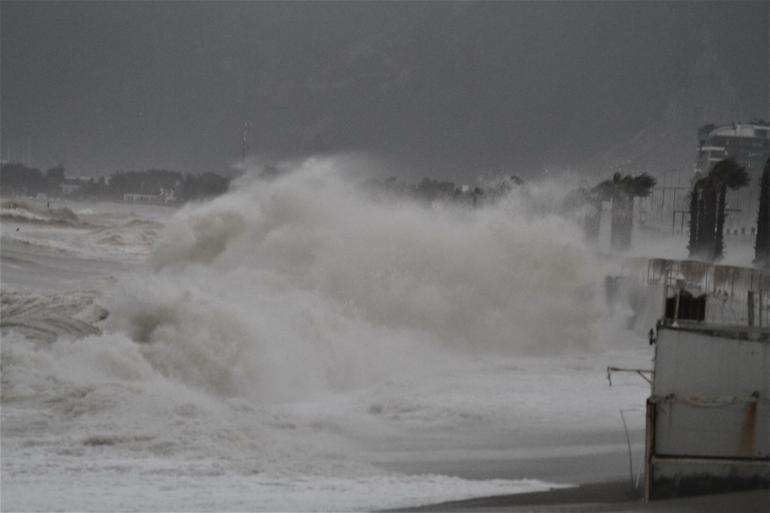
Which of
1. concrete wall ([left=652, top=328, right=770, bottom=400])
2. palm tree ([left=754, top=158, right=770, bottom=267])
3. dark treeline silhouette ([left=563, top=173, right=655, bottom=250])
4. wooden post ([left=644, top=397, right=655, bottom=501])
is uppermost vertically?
dark treeline silhouette ([left=563, top=173, right=655, bottom=250])

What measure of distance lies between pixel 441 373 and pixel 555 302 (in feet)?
24.8

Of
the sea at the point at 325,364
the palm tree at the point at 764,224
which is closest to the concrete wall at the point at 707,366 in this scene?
the sea at the point at 325,364

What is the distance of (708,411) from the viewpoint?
28.0 ft

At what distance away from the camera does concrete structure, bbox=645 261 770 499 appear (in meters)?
8.52

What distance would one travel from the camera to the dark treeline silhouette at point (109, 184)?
81.0 metres

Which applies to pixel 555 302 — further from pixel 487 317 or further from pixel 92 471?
pixel 92 471

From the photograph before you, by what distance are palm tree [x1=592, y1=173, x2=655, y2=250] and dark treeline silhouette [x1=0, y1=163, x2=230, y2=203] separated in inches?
992

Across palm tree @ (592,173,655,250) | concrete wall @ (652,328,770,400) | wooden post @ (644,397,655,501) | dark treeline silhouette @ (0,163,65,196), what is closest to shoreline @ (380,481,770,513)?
wooden post @ (644,397,655,501)

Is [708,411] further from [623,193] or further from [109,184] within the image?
[109,184]

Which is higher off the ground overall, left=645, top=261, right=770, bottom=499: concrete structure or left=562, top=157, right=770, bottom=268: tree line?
left=562, top=157, right=770, bottom=268: tree line

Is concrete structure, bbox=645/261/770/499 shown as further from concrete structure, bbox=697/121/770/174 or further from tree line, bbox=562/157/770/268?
concrete structure, bbox=697/121/770/174

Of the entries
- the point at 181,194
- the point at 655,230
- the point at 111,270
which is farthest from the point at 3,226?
the point at 655,230

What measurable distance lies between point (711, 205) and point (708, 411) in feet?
102

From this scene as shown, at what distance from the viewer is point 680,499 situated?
8359 mm
